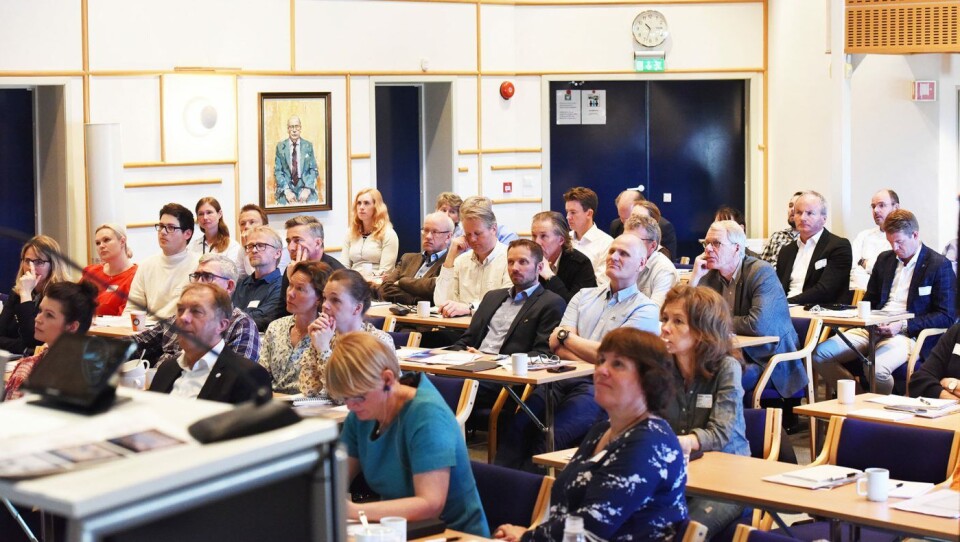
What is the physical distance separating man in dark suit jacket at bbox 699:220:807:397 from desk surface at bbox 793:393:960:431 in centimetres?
146

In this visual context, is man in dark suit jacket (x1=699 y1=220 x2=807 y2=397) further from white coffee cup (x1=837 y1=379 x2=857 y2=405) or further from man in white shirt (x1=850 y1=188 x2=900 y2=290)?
man in white shirt (x1=850 y1=188 x2=900 y2=290)

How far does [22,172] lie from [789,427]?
262 inches

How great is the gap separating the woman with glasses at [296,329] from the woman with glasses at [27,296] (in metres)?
2.31

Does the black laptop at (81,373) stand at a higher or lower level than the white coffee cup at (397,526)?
higher

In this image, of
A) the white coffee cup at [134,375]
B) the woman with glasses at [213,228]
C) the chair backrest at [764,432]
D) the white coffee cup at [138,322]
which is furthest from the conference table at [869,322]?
the woman with glasses at [213,228]

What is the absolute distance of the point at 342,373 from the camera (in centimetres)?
375

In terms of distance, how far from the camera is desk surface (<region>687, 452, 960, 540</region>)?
362 cm

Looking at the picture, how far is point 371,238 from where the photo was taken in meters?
10.7

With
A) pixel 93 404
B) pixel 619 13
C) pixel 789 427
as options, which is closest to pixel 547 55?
pixel 619 13

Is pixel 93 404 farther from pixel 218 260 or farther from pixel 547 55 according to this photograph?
pixel 547 55

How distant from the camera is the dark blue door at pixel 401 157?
516 inches

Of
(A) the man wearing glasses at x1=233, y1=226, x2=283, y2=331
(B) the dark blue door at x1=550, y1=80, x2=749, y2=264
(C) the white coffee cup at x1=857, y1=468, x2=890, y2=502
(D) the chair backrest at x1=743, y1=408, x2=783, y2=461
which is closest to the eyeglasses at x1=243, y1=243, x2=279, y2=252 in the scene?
(A) the man wearing glasses at x1=233, y1=226, x2=283, y2=331

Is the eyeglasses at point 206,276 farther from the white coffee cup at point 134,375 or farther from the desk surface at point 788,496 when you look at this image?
the desk surface at point 788,496

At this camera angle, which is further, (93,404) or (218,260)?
(218,260)
